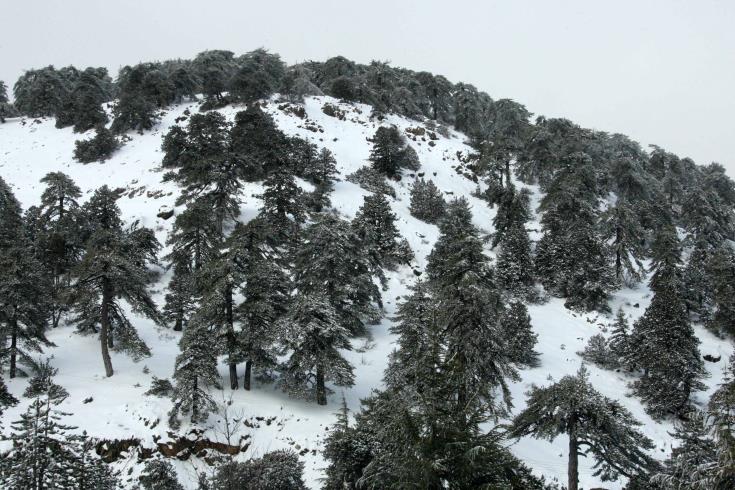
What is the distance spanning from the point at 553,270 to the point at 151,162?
50177mm

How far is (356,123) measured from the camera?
74500 millimetres

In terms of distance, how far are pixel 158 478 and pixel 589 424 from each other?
1804cm

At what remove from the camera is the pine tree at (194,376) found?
24.3 m

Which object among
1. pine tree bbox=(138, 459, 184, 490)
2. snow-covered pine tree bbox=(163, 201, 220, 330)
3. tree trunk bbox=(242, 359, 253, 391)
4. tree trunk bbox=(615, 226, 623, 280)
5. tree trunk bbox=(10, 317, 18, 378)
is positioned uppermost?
tree trunk bbox=(615, 226, 623, 280)

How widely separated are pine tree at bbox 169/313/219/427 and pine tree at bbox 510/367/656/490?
1559 cm

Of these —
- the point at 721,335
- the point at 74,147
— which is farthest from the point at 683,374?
the point at 74,147

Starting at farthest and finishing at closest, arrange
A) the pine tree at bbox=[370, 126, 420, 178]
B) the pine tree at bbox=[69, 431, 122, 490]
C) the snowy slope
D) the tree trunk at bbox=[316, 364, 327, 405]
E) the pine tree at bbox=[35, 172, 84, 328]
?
the pine tree at bbox=[370, 126, 420, 178]
the pine tree at bbox=[35, 172, 84, 328]
the tree trunk at bbox=[316, 364, 327, 405]
the snowy slope
the pine tree at bbox=[69, 431, 122, 490]

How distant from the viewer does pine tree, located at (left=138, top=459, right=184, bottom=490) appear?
19.6 m

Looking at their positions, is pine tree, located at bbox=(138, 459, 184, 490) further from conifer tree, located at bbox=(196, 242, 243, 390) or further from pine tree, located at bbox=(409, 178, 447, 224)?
pine tree, located at bbox=(409, 178, 447, 224)

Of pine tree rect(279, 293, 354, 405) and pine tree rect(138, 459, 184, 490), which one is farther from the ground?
pine tree rect(279, 293, 354, 405)

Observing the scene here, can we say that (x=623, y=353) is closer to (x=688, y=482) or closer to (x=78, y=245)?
(x=688, y=482)

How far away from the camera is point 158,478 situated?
65.1 feet

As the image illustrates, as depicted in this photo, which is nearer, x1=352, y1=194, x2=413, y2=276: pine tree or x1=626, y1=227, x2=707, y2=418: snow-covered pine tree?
x1=626, y1=227, x2=707, y2=418: snow-covered pine tree

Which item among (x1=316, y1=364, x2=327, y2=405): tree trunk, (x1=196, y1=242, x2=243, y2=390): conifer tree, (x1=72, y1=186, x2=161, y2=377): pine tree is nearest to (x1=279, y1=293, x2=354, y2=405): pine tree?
(x1=316, y1=364, x2=327, y2=405): tree trunk
